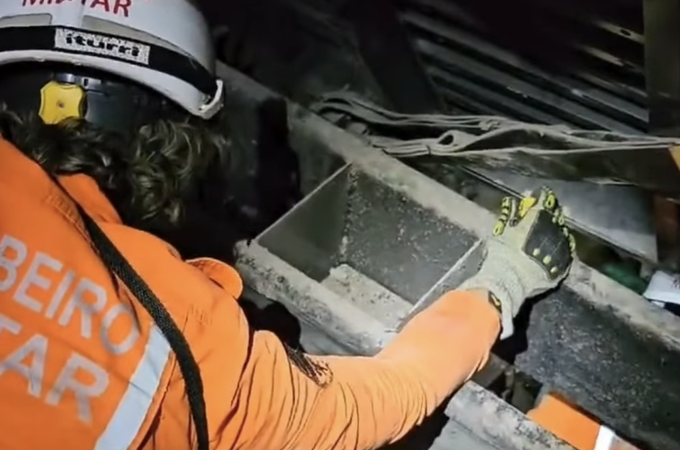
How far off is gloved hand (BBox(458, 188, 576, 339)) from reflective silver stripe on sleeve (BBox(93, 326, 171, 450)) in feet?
2.50

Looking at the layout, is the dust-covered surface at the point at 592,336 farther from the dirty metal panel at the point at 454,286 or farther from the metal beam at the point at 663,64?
the metal beam at the point at 663,64

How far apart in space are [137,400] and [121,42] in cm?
64

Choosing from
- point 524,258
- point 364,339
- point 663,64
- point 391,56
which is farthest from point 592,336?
point 391,56

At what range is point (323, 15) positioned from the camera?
2660 mm

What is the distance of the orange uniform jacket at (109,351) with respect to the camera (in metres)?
1.39

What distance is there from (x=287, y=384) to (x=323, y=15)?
1.24 m

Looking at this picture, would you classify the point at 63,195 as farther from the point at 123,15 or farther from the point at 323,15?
the point at 323,15

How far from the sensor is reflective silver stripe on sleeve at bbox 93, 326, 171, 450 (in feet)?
4.60

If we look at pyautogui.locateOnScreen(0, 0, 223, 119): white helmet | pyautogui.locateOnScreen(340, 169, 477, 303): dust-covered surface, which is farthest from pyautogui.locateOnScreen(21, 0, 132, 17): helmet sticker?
pyautogui.locateOnScreen(340, 169, 477, 303): dust-covered surface

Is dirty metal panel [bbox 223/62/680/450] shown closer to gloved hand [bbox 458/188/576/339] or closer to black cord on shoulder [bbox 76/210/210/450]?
gloved hand [bbox 458/188/576/339]

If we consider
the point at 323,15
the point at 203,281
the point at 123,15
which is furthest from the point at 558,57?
the point at 203,281

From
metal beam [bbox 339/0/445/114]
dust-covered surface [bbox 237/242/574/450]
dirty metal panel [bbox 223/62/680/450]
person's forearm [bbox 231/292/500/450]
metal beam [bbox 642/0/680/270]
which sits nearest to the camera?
person's forearm [bbox 231/292/500/450]

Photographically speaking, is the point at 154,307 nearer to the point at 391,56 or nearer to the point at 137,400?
the point at 137,400

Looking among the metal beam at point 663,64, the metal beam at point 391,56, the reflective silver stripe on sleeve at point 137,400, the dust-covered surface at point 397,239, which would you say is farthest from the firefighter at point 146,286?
the metal beam at point 391,56
